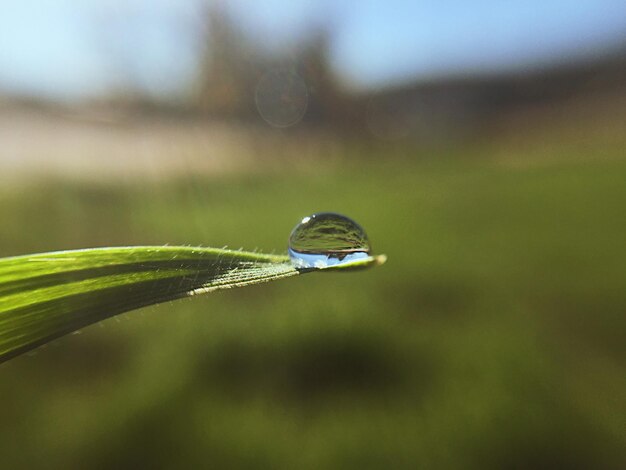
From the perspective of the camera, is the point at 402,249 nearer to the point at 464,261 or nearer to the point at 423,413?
the point at 464,261

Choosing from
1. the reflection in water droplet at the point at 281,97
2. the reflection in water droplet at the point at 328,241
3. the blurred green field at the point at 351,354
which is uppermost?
the reflection in water droplet at the point at 281,97

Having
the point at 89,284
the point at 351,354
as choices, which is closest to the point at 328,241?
the point at 89,284

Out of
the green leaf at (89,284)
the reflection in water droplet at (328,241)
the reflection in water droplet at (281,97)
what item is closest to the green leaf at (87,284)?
the green leaf at (89,284)

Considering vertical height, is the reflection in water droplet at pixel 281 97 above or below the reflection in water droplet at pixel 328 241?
above

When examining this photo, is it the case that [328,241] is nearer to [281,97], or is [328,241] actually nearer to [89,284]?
[89,284]

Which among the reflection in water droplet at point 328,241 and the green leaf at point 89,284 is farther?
the reflection in water droplet at point 328,241

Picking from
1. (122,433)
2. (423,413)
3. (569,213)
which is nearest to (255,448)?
(122,433)

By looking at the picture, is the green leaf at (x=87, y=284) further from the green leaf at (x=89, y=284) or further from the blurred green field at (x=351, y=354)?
the blurred green field at (x=351, y=354)

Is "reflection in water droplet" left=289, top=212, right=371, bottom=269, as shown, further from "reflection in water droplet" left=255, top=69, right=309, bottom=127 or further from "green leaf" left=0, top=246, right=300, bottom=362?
"reflection in water droplet" left=255, top=69, right=309, bottom=127
